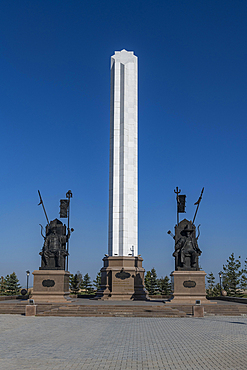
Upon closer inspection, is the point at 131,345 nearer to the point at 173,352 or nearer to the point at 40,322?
the point at 173,352

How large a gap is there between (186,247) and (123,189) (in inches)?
294

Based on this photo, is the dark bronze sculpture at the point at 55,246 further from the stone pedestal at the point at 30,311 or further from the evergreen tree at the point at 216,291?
the evergreen tree at the point at 216,291

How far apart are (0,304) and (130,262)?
9.99 m

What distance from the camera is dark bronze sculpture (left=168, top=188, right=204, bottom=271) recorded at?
2430 centimetres

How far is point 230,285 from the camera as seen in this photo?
156 ft

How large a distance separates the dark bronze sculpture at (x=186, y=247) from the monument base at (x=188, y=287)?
57 centimetres

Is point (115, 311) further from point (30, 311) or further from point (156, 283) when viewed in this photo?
point (156, 283)

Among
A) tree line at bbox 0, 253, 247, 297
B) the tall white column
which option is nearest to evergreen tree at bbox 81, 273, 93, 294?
tree line at bbox 0, 253, 247, 297

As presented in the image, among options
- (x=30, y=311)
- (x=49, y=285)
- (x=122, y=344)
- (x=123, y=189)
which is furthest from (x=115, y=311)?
(x=123, y=189)

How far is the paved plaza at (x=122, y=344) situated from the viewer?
845 centimetres

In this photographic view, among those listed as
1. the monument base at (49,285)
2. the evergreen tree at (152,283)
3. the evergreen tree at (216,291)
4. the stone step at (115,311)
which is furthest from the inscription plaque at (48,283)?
the evergreen tree at (216,291)

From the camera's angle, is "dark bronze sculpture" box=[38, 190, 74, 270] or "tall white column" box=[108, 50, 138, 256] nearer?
"dark bronze sculpture" box=[38, 190, 74, 270]

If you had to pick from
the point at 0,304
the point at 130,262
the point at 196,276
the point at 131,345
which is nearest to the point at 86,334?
the point at 131,345

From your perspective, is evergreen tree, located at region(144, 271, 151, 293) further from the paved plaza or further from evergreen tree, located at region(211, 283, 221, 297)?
the paved plaza
